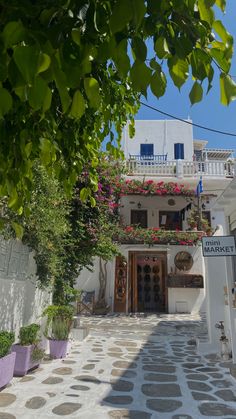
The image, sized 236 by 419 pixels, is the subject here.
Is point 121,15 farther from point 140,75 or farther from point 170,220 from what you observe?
point 170,220

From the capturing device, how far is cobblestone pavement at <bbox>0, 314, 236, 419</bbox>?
15.2 feet

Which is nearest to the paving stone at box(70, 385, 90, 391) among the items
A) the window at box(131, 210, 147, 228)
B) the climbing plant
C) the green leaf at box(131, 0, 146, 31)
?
the climbing plant

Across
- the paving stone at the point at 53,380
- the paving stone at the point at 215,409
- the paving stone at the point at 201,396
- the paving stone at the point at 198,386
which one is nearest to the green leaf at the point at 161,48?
the paving stone at the point at 215,409

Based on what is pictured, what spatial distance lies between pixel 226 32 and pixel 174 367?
7138 millimetres

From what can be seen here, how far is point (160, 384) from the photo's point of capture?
592 cm

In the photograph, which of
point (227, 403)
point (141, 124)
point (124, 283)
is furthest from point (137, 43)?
point (141, 124)

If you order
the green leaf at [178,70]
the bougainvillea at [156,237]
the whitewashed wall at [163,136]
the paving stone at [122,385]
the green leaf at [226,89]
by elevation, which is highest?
the whitewashed wall at [163,136]

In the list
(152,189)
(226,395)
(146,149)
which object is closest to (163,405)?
(226,395)

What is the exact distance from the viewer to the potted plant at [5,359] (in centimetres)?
498

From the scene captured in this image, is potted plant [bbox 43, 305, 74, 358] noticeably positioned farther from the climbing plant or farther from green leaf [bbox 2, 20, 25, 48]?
green leaf [bbox 2, 20, 25, 48]

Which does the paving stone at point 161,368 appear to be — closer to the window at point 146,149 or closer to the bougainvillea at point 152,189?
the bougainvillea at point 152,189

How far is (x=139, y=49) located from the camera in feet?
3.72

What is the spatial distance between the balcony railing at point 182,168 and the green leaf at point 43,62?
60.3ft

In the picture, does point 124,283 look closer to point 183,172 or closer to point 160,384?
point 183,172
